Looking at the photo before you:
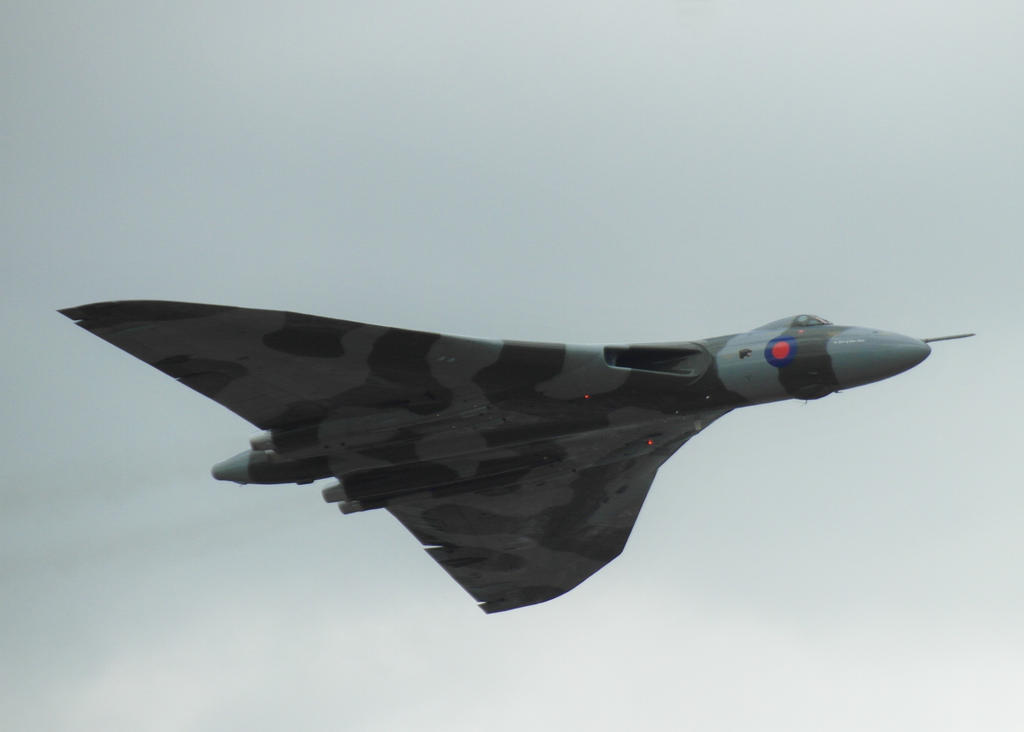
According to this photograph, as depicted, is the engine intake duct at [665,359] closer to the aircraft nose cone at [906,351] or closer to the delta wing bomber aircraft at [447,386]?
the delta wing bomber aircraft at [447,386]

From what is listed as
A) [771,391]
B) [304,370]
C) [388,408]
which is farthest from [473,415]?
[771,391]

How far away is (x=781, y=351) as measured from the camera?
68.8 ft

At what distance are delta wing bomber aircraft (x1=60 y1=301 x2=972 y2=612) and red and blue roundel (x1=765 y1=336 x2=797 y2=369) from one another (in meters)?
0.02

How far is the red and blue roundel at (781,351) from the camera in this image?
20.9 metres

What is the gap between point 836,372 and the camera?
20.8m

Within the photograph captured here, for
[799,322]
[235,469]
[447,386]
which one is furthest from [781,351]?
[235,469]

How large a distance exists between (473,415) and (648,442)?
3.68 m

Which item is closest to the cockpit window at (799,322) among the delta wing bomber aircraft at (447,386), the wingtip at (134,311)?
the delta wing bomber aircraft at (447,386)

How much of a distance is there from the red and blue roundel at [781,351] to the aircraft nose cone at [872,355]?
62 cm

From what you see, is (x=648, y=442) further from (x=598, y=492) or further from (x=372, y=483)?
(x=372, y=483)

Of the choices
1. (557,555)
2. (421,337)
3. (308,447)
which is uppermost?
(421,337)

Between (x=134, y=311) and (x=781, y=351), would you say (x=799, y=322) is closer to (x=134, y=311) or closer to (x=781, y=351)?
(x=781, y=351)

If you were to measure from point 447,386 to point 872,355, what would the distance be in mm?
7162

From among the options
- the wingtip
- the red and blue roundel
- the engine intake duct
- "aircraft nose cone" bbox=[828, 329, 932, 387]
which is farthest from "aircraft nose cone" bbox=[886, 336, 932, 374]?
the wingtip
